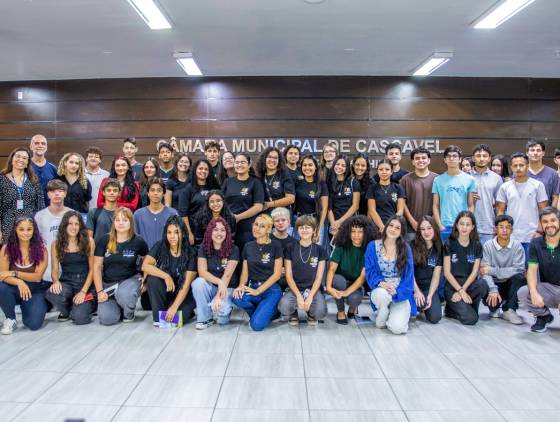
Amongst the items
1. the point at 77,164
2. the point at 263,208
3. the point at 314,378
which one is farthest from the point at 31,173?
the point at 314,378

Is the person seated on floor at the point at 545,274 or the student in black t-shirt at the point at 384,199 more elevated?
the student in black t-shirt at the point at 384,199

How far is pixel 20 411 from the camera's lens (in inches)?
96.7

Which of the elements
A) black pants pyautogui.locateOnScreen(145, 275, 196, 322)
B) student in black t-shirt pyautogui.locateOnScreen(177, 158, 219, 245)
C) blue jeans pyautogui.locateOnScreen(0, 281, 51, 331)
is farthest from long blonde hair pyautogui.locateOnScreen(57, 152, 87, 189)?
black pants pyautogui.locateOnScreen(145, 275, 196, 322)

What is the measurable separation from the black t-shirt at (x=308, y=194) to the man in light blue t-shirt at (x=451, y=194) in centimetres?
126

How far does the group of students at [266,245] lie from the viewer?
4.03 metres

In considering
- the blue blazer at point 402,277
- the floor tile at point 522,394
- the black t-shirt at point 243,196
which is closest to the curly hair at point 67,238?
the black t-shirt at point 243,196

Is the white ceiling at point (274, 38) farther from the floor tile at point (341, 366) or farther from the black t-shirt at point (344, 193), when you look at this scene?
the floor tile at point (341, 366)

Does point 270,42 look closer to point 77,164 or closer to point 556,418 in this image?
point 77,164

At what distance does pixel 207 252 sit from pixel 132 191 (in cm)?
138

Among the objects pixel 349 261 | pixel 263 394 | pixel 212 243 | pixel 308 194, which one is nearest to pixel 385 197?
pixel 308 194

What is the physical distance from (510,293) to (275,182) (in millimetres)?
2609

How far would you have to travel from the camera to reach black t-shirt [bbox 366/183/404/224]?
484 cm

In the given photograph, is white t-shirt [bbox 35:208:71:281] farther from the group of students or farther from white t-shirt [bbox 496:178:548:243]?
white t-shirt [bbox 496:178:548:243]

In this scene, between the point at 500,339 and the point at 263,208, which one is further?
the point at 263,208
